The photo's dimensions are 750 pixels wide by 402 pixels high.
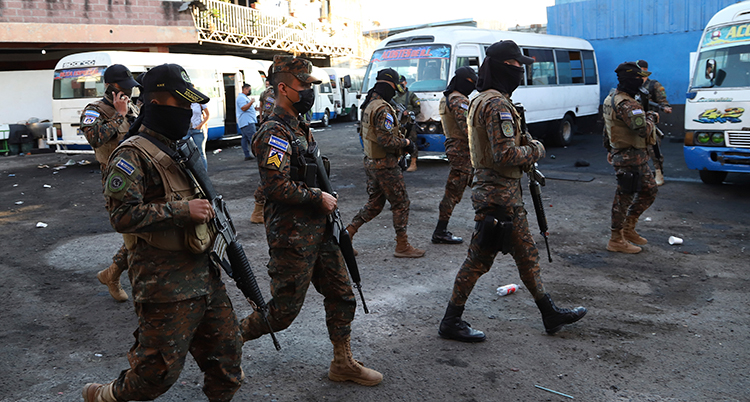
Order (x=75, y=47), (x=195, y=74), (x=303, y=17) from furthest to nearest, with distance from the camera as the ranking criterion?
(x=303, y=17) → (x=75, y=47) → (x=195, y=74)

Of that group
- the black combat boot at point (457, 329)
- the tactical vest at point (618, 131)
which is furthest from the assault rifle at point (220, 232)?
the tactical vest at point (618, 131)

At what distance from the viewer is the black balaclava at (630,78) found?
5668 mm

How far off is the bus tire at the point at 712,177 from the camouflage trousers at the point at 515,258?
21.1ft

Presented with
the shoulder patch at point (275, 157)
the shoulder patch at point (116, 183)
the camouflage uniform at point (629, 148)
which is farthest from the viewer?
the camouflage uniform at point (629, 148)

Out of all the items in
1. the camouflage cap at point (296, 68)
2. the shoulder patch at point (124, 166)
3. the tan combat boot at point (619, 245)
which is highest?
the camouflage cap at point (296, 68)

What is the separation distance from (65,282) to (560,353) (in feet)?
14.1

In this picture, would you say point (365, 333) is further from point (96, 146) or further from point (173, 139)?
point (96, 146)

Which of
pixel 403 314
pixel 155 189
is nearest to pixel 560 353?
pixel 403 314

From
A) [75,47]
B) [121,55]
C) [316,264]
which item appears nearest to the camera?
[316,264]

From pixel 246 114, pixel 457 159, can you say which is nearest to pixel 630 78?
pixel 457 159

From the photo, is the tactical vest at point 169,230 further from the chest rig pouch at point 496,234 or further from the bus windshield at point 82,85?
the bus windshield at point 82,85

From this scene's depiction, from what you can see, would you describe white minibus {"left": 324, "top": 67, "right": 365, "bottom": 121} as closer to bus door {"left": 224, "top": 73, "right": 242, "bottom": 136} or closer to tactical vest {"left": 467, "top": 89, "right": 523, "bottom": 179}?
bus door {"left": 224, "top": 73, "right": 242, "bottom": 136}

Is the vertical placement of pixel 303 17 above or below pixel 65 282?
above

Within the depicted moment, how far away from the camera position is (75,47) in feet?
67.0
